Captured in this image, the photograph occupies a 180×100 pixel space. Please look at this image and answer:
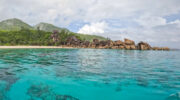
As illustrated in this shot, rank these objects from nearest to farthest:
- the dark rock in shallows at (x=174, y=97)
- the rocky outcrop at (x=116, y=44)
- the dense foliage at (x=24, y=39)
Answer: the dark rock in shallows at (x=174, y=97), the rocky outcrop at (x=116, y=44), the dense foliage at (x=24, y=39)

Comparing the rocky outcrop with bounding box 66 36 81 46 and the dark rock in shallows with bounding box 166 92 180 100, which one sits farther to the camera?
the rocky outcrop with bounding box 66 36 81 46

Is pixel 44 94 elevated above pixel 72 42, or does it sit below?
below

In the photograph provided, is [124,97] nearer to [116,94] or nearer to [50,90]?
[116,94]

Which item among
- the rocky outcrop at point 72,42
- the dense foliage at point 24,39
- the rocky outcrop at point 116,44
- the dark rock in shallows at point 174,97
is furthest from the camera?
the rocky outcrop at point 72,42

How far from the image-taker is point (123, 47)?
367 feet

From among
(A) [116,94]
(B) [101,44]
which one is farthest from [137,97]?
(B) [101,44]

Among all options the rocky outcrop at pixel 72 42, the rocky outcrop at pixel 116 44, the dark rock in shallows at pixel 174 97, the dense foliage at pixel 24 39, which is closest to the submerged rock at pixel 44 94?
the dark rock in shallows at pixel 174 97

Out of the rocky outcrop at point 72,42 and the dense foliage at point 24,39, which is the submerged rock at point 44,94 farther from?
the rocky outcrop at point 72,42

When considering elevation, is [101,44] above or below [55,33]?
below

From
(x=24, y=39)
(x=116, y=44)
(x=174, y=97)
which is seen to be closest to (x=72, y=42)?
(x=116, y=44)

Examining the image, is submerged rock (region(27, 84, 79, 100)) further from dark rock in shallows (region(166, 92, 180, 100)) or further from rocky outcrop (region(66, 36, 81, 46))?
rocky outcrop (region(66, 36, 81, 46))

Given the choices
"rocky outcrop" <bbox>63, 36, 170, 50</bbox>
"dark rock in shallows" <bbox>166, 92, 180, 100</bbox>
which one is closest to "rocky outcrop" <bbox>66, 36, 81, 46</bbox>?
"rocky outcrop" <bbox>63, 36, 170, 50</bbox>

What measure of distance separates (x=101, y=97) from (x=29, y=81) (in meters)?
6.28

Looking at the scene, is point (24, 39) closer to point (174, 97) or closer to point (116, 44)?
point (116, 44)
